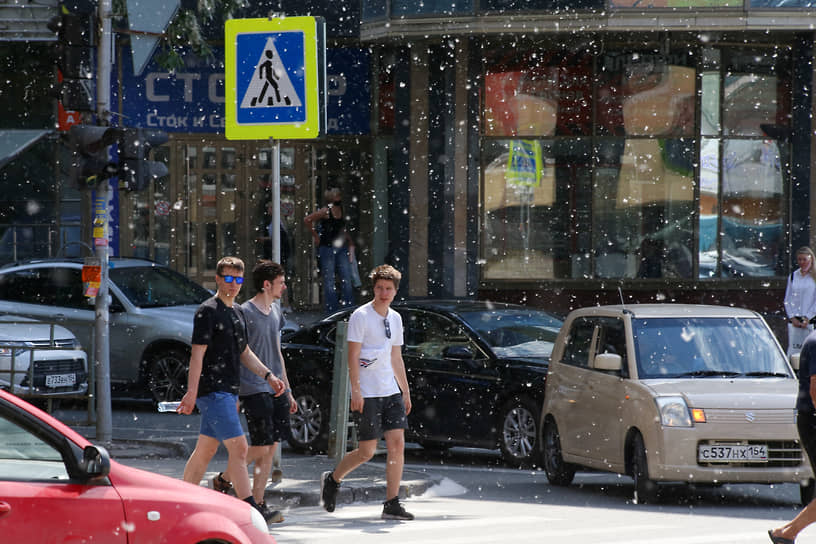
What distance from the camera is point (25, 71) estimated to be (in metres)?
26.5

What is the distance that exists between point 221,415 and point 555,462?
4.18 metres

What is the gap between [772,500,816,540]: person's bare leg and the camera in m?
8.67

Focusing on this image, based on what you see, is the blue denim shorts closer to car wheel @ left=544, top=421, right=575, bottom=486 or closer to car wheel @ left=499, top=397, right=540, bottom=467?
car wheel @ left=544, top=421, right=575, bottom=486

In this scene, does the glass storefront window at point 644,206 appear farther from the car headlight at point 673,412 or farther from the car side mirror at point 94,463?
the car side mirror at point 94,463

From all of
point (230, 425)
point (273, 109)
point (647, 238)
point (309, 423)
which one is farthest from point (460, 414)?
point (647, 238)

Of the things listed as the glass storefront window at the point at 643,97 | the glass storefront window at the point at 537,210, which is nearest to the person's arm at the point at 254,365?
the glass storefront window at the point at 537,210

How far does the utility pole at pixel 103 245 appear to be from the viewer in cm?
1414

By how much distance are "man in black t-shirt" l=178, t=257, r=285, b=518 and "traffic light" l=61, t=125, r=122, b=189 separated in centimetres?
462

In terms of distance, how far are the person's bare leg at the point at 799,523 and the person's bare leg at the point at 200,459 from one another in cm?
348

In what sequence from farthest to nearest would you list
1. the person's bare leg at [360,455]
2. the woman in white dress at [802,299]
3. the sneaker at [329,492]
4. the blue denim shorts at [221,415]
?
the woman in white dress at [802,299] → the sneaker at [329,492] → the person's bare leg at [360,455] → the blue denim shorts at [221,415]

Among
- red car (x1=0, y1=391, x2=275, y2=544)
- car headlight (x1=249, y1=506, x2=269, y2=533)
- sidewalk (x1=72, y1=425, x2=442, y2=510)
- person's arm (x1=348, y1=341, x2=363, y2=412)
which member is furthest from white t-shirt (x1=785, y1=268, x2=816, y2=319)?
red car (x1=0, y1=391, x2=275, y2=544)

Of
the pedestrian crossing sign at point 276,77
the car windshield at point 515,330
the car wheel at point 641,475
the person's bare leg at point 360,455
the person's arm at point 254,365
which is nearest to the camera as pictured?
the person's arm at point 254,365

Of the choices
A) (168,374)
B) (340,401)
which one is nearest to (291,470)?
(340,401)

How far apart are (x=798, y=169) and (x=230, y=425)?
16.5m
